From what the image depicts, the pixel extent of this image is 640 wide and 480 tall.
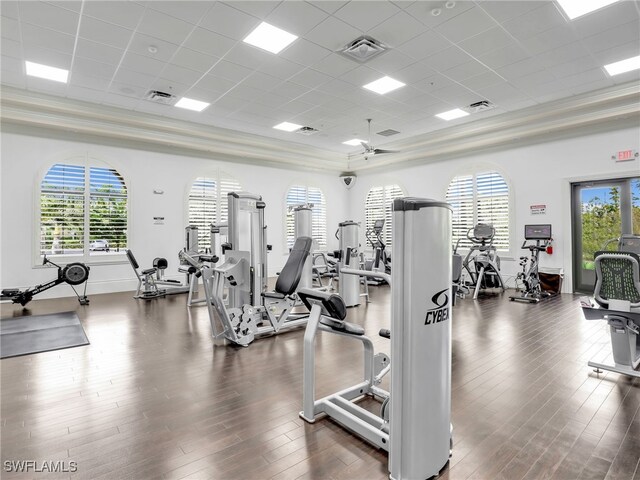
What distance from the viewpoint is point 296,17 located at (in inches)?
167

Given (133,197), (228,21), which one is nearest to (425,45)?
(228,21)

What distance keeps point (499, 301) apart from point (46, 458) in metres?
6.98

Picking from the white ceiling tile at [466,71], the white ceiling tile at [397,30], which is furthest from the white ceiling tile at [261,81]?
the white ceiling tile at [466,71]

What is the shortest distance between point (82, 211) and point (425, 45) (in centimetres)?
750

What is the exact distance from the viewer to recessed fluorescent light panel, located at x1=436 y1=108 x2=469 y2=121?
7.62 meters

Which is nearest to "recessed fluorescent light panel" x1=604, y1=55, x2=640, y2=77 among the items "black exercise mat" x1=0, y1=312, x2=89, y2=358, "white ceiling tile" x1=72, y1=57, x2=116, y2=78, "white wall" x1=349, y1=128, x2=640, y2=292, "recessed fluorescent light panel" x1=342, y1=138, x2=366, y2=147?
"white wall" x1=349, y1=128, x2=640, y2=292

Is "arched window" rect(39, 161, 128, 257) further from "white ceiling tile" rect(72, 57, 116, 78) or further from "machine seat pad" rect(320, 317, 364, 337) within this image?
"machine seat pad" rect(320, 317, 364, 337)

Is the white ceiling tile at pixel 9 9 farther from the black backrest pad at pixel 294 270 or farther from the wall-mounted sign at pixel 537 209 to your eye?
the wall-mounted sign at pixel 537 209

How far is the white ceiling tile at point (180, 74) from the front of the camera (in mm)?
5551

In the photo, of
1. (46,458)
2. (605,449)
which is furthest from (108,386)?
(605,449)

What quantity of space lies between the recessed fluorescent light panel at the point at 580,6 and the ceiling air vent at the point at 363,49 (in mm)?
2152

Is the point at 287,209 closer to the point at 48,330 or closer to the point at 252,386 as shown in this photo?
the point at 48,330

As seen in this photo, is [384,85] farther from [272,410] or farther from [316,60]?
[272,410]

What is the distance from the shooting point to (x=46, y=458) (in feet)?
6.81
